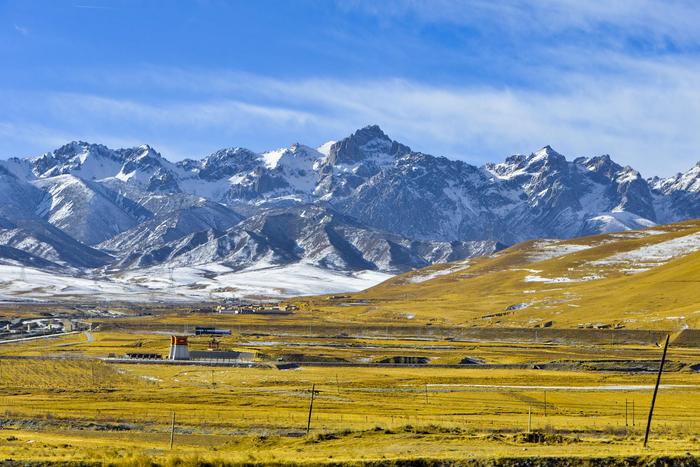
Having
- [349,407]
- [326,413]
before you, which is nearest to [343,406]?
[349,407]

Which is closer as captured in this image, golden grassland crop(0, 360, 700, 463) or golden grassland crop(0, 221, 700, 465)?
golden grassland crop(0, 221, 700, 465)

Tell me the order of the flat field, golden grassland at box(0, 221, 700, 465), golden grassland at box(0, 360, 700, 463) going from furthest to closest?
golden grassland at box(0, 360, 700, 463) < golden grassland at box(0, 221, 700, 465) < the flat field

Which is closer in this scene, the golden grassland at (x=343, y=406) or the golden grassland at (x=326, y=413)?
the golden grassland at (x=343, y=406)

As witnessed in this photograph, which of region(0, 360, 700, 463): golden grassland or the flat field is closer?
the flat field

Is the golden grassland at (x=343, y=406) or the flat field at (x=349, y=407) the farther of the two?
the golden grassland at (x=343, y=406)

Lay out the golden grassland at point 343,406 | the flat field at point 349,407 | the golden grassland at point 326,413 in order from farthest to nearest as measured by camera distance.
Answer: the golden grassland at point 326,413 → the golden grassland at point 343,406 → the flat field at point 349,407

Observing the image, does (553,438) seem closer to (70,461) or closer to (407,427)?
(407,427)

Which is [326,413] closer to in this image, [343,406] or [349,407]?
[349,407]

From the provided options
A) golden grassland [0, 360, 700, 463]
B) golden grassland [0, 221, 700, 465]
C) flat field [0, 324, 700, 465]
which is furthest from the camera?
golden grassland [0, 360, 700, 463]

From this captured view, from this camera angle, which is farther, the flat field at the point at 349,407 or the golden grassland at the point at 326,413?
the golden grassland at the point at 326,413

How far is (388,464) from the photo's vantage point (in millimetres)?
42125

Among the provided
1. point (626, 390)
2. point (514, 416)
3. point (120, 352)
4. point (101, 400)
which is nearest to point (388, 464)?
point (514, 416)

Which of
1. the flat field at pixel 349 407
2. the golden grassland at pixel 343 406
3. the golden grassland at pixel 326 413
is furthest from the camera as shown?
the golden grassland at pixel 326 413

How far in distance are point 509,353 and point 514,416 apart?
76796 mm
